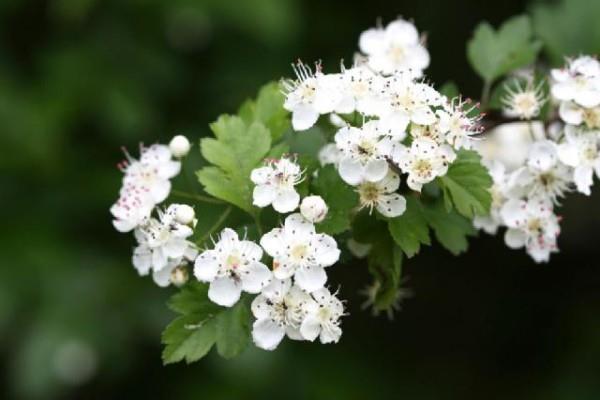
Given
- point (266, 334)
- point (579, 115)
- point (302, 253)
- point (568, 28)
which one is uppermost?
point (568, 28)

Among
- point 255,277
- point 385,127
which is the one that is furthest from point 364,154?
point 255,277

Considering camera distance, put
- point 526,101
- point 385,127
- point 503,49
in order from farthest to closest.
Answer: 1. point 503,49
2. point 526,101
3. point 385,127

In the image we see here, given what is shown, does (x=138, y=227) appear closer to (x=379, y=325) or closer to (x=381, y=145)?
(x=381, y=145)

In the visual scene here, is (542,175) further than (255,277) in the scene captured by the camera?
Yes

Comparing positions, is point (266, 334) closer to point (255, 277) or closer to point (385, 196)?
point (255, 277)

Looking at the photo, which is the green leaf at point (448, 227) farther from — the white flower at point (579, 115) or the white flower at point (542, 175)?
the white flower at point (579, 115)

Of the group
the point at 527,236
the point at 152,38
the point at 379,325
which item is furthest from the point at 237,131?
the point at 379,325
